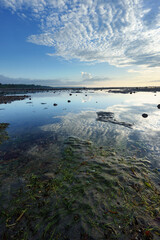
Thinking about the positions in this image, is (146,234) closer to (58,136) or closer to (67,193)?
(67,193)

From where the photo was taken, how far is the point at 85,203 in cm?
427

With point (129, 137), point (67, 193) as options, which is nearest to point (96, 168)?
point (67, 193)

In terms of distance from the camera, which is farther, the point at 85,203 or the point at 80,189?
the point at 80,189

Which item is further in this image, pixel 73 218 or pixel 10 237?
pixel 73 218

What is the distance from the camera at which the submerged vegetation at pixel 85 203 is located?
11.1ft

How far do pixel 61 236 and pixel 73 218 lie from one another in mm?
596

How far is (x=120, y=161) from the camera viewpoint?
22.4 feet

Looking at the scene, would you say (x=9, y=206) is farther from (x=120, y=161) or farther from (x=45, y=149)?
(x=120, y=161)

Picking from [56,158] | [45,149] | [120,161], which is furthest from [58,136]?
[120,161]

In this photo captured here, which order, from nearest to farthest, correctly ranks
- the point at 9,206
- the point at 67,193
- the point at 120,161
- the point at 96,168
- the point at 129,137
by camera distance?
1. the point at 9,206
2. the point at 67,193
3. the point at 96,168
4. the point at 120,161
5. the point at 129,137

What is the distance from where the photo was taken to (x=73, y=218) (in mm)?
3750

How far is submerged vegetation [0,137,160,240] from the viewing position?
3.38 meters

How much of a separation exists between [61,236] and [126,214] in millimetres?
2283

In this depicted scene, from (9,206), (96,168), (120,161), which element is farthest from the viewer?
(120,161)
